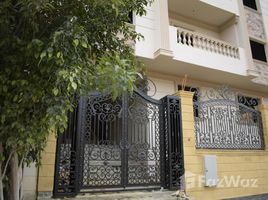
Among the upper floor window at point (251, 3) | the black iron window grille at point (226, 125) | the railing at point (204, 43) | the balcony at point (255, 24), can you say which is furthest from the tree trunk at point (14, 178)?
the upper floor window at point (251, 3)

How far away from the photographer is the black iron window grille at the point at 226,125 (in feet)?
17.4

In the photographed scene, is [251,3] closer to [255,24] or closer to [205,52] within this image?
[255,24]

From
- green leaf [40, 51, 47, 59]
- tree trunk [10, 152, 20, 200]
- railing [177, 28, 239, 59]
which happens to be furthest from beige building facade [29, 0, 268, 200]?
green leaf [40, 51, 47, 59]

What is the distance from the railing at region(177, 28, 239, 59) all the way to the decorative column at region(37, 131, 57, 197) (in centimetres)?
535

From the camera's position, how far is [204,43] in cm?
815

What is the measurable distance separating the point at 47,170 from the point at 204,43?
6.42 meters

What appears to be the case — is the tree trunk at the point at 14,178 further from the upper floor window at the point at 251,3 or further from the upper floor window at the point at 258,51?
the upper floor window at the point at 251,3

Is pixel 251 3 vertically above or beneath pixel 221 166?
above

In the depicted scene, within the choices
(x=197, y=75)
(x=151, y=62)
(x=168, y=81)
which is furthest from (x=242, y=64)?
(x=151, y=62)

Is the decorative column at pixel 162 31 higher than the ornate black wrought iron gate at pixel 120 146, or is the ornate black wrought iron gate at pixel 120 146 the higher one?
the decorative column at pixel 162 31

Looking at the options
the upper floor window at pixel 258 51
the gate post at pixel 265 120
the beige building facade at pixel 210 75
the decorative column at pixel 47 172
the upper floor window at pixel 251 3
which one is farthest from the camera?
the upper floor window at pixel 251 3

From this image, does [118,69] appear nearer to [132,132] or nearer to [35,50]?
[35,50]

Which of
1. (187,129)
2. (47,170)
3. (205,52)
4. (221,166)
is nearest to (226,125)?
(221,166)

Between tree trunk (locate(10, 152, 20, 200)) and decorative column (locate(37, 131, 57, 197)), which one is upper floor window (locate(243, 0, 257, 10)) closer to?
decorative column (locate(37, 131, 57, 197))
